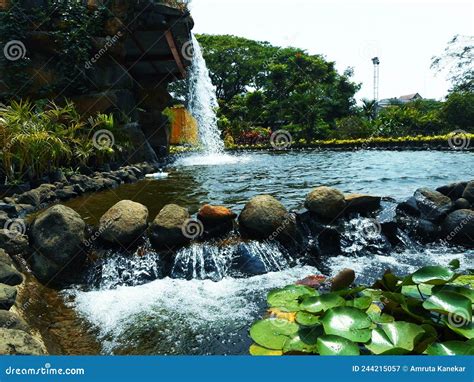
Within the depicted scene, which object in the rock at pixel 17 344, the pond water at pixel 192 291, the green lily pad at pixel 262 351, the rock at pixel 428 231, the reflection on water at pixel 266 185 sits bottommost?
the pond water at pixel 192 291

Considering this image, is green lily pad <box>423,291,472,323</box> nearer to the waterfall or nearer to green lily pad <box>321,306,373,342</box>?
green lily pad <box>321,306,373,342</box>

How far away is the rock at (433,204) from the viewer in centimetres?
539

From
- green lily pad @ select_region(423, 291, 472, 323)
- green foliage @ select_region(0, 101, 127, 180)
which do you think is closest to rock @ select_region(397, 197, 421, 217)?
green lily pad @ select_region(423, 291, 472, 323)

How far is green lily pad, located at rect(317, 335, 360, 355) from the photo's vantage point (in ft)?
6.24

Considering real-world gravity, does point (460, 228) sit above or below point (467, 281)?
below

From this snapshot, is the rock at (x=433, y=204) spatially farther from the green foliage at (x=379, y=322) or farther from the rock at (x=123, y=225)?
the rock at (x=123, y=225)

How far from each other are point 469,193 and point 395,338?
176 inches

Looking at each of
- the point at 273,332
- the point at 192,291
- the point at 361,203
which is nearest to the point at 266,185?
the point at 361,203

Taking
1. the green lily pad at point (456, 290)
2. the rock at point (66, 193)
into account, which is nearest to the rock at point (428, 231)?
the green lily pad at point (456, 290)

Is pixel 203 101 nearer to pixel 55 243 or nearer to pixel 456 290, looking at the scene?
pixel 55 243

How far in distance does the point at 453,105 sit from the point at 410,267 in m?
25.2

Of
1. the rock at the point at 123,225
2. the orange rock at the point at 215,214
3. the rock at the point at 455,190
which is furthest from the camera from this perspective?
the rock at the point at 455,190

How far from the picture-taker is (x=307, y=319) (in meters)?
2.29

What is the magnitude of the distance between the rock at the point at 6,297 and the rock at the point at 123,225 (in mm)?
1659
